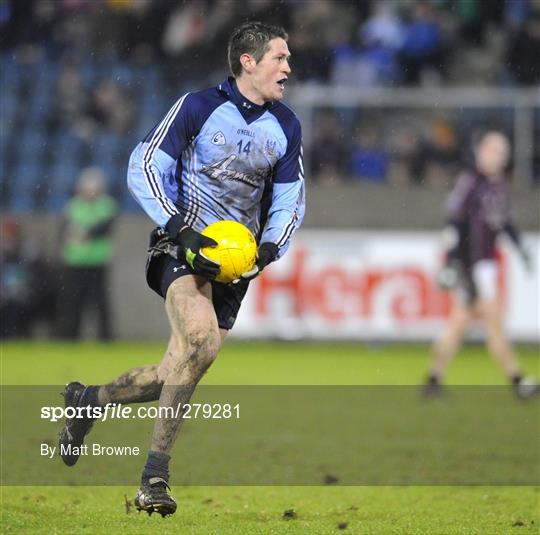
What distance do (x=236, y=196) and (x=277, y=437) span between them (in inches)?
150

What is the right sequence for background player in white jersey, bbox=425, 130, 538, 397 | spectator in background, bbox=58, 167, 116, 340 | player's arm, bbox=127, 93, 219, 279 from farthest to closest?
spectator in background, bbox=58, 167, 116, 340 → background player in white jersey, bbox=425, 130, 538, 397 → player's arm, bbox=127, 93, 219, 279

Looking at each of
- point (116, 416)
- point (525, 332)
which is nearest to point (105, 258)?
point (525, 332)

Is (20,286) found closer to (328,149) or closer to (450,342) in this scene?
(328,149)

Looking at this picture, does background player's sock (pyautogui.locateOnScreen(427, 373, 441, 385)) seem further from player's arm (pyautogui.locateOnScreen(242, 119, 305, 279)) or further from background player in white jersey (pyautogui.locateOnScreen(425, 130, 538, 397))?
player's arm (pyautogui.locateOnScreen(242, 119, 305, 279))

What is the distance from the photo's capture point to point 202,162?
7680 millimetres

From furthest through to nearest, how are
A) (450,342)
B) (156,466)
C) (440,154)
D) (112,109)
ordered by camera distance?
(112,109), (440,154), (450,342), (156,466)

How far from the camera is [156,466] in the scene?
23.1 feet

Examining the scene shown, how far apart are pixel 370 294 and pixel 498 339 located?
5.23 m

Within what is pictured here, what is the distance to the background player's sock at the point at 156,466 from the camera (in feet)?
23.0

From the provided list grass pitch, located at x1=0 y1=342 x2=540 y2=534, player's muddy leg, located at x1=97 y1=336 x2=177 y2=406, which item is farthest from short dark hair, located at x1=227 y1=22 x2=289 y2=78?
grass pitch, located at x1=0 y1=342 x2=540 y2=534

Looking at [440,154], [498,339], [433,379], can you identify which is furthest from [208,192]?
[440,154]

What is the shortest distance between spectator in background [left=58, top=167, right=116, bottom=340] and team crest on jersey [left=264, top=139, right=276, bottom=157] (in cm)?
1204

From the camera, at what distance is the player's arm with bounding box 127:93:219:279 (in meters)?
7.41

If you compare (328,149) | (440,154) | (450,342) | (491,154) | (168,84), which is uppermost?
(168,84)
